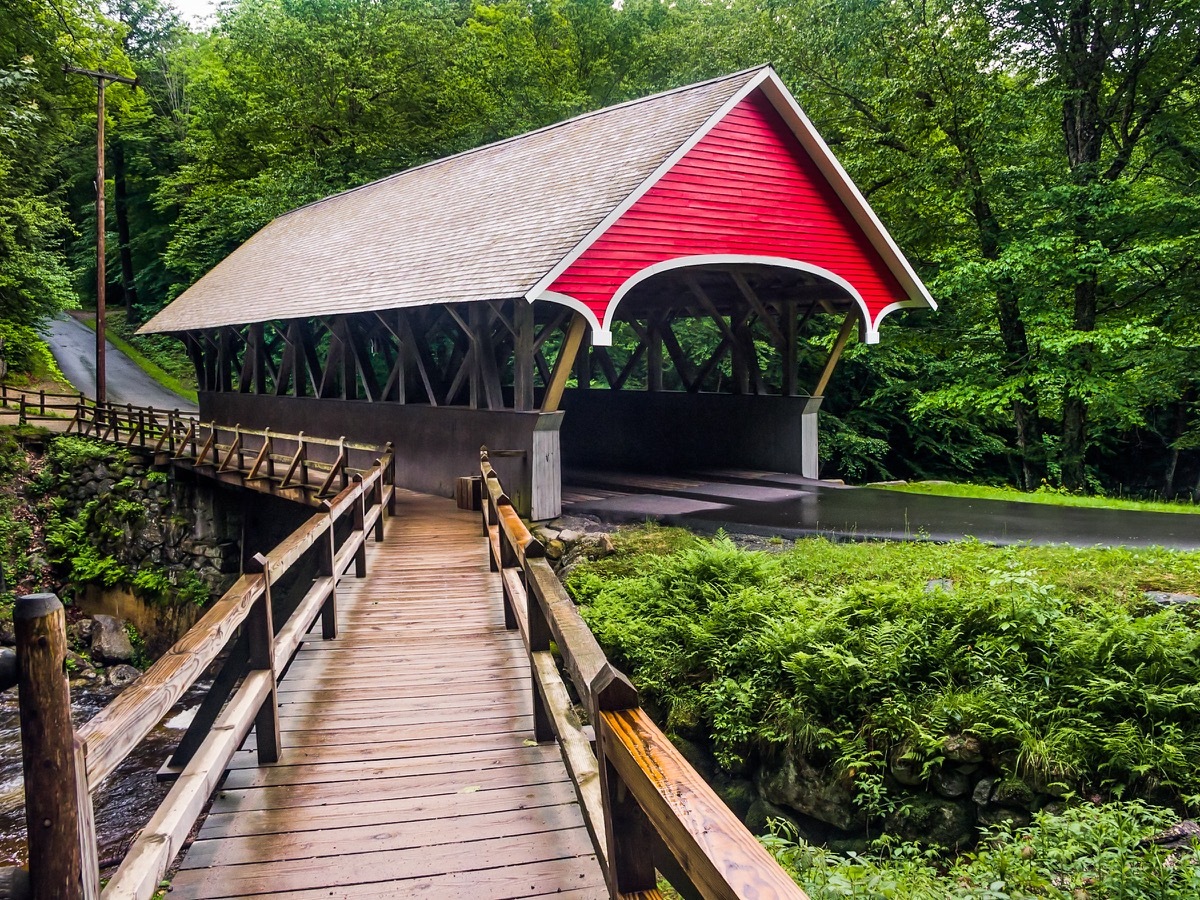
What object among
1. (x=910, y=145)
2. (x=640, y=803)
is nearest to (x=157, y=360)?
(x=910, y=145)

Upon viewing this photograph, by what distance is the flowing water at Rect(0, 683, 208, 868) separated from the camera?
8.75m

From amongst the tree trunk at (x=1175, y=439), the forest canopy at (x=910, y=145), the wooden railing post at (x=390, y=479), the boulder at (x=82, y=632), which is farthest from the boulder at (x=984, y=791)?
the tree trunk at (x=1175, y=439)

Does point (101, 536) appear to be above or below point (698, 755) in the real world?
above

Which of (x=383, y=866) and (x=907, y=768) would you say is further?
(x=907, y=768)

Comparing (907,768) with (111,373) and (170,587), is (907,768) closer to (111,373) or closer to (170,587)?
(170,587)

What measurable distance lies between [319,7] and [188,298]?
1385 centimetres

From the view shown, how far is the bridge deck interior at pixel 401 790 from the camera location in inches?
131

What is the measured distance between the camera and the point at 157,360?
3838 centimetres

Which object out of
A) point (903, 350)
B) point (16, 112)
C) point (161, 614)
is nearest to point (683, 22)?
point (903, 350)

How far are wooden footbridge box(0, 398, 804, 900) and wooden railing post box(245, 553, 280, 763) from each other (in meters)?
0.01

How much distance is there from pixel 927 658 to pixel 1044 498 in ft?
25.8

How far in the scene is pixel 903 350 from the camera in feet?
64.5

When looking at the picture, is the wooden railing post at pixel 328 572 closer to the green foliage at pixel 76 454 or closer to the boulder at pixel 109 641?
the boulder at pixel 109 641

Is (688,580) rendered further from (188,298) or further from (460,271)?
(188,298)
